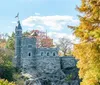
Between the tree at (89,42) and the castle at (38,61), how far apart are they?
130ft

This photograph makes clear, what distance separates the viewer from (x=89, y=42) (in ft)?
43.1

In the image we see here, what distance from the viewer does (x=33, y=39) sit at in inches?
2208

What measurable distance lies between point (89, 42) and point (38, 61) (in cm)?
4330

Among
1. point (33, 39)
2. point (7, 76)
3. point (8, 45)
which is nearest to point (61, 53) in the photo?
point (8, 45)

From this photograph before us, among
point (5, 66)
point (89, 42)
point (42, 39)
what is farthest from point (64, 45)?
point (89, 42)

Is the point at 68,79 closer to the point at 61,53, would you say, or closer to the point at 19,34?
the point at 19,34

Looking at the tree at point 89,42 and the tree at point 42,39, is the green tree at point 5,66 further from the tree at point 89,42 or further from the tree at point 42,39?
the tree at point 89,42

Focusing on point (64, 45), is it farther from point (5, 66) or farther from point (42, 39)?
point (5, 66)

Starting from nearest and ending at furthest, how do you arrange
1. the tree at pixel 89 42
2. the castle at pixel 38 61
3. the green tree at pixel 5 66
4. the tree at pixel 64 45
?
the tree at pixel 89 42
the green tree at pixel 5 66
the castle at pixel 38 61
the tree at pixel 64 45

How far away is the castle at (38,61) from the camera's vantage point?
54.5 metres

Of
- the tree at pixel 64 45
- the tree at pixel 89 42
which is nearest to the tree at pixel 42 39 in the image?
the tree at pixel 64 45

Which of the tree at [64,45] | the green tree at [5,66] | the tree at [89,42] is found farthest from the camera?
the tree at [64,45]

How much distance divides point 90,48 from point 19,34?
147 feet

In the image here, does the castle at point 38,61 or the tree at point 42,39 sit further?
the tree at point 42,39
